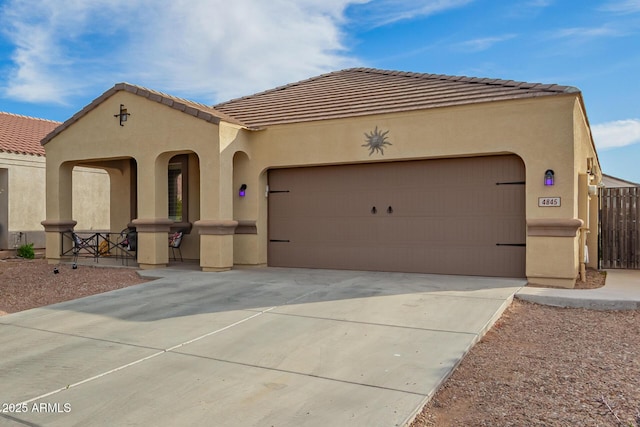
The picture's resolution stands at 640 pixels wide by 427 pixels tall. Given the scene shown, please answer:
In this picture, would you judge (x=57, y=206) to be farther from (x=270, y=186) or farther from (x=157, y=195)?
(x=270, y=186)

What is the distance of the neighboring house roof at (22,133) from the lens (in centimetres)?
1728

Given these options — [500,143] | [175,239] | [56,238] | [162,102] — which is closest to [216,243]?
[175,239]

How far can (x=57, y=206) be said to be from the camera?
504 inches

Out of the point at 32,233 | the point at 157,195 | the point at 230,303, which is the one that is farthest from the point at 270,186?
the point at 32,233

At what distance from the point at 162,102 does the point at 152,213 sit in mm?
2458

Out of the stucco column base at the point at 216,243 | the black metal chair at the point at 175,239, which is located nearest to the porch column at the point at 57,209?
the black metal chair at the point at 175,239

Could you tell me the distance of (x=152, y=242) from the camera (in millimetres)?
11242

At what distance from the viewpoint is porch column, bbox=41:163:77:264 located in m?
12.8

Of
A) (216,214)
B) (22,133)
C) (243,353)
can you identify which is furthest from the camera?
(22,133)

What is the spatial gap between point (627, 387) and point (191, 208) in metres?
10.8

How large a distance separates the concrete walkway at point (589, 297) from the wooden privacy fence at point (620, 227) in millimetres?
3334

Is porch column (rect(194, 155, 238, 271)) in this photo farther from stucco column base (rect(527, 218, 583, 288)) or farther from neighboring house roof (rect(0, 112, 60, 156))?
neighboring house roof (rect(0, 112, 60, 156))

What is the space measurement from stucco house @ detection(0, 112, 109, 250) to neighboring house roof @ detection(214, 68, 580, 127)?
847cm

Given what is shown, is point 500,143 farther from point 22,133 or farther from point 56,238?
point 22,133
